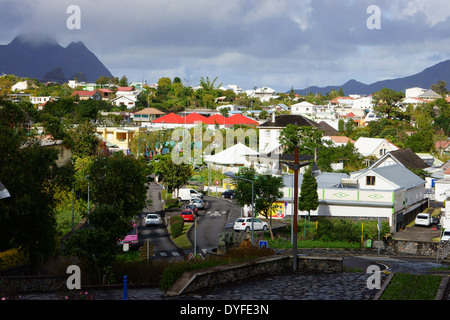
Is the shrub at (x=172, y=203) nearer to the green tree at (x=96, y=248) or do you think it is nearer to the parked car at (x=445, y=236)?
the parked car at (x=445, y=236)

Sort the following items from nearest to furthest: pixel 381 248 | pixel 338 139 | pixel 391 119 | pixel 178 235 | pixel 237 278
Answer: pixel 237 278 → pixel 381 248 → pixel 178 235 → pixel 338 139 → pixel 391 119

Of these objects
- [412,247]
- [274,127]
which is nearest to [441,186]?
[412,247]

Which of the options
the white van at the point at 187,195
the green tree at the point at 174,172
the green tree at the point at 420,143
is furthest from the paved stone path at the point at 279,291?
the green tree at the point at 420,143

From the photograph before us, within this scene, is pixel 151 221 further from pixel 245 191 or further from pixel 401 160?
pixel 401 160

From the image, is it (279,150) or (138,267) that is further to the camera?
(279,150)

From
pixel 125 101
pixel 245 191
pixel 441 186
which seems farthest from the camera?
pixel 125 101

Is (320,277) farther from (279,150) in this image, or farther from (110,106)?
(110,106)

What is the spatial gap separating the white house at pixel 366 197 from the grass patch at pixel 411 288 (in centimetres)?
3115

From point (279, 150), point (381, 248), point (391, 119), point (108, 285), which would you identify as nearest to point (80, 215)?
point (381, 248)

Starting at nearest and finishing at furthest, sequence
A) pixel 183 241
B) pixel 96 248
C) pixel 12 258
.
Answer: pixel 96 248 → pixel 12 258 → pixel 183 241

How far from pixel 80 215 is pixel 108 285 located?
27568mm

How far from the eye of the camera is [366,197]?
169 ft

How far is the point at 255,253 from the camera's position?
23219mm

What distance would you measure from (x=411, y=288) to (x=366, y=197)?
33472 millimetres
